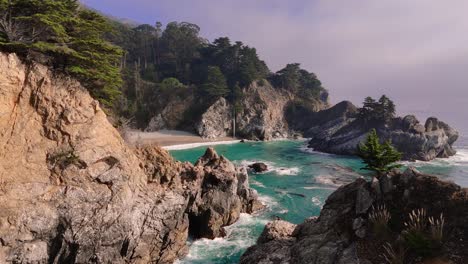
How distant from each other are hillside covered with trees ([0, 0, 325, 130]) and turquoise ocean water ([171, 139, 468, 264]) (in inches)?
584

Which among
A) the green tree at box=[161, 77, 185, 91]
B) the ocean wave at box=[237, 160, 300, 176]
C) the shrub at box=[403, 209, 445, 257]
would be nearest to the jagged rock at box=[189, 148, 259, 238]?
the shrub at box=[403, 209, 445, 257]

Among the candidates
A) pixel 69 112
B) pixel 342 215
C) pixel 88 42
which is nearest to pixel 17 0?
pixel 88 42

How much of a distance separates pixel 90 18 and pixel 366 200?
75.6 feet

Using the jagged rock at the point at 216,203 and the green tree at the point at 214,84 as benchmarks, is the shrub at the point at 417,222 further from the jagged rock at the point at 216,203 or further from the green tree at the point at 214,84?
the green tree at the point at 214,84

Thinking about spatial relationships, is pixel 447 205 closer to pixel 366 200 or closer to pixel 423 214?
pixel 423 214

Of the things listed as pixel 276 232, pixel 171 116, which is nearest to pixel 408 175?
pixel 276 232

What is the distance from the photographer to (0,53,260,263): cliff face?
640 inches

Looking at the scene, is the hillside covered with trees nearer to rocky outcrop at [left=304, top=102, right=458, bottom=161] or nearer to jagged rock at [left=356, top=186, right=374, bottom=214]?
jagged rock at [left=356, top=186, right=374, bottom=214]

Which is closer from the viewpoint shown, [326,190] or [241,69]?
[326,190]

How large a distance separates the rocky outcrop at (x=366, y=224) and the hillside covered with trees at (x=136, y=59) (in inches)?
698

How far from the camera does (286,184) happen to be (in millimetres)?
43000

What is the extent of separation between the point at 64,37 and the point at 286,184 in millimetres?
33128

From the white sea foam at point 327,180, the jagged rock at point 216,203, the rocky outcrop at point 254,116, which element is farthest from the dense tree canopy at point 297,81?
the jagged rock at point 216,203

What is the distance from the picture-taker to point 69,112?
62.4 ft
